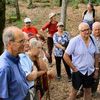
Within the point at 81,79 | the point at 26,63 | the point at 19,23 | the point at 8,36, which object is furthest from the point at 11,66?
the point at 19,23

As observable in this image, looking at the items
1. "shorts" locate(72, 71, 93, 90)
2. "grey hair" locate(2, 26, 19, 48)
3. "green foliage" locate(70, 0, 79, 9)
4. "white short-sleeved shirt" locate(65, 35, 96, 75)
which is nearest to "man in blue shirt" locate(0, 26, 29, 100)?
"grey hair" locate(2, 26, 19, 48)

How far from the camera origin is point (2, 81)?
13.9 feet

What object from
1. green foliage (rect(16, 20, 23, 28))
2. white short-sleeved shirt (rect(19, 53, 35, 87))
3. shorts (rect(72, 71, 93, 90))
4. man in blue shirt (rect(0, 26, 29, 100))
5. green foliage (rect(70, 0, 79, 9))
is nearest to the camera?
man in blue shirt (rect(0, 26, 29, 100))

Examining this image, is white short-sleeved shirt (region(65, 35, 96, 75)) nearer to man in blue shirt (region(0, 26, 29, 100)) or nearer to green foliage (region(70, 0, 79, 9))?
man in blue shirt (region(0, 26, 29, 100))

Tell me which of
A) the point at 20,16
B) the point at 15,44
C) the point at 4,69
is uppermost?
the point at 15,44

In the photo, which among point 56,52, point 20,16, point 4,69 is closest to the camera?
point 4,69

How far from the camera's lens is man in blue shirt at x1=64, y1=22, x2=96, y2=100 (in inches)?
253

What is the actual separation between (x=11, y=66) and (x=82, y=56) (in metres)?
2.48

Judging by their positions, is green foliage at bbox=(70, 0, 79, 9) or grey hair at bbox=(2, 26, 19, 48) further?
green foliage at bbox=(70, 0, 79, 9)

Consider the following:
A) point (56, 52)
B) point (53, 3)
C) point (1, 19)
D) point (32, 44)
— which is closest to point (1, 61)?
point (32, 44)

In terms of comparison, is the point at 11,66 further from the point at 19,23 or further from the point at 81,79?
the point at 19,23

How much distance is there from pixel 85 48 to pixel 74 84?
32.7 inches

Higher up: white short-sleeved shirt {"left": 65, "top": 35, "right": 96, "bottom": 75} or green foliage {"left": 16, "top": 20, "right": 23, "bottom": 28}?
white short-sleeved shirt {"left": 65, "top": 35, "right": 96, "bottom": 75}

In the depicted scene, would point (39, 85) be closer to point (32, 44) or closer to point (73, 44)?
point (32, 44)
